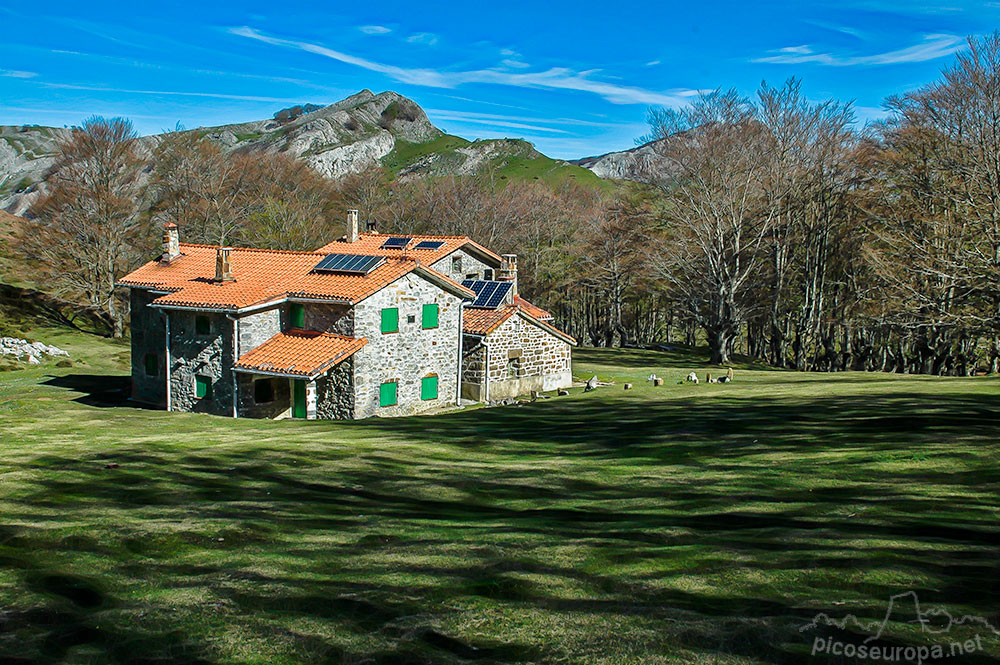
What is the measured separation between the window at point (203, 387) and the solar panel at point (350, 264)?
6.34 m

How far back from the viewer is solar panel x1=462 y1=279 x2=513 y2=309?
114ft

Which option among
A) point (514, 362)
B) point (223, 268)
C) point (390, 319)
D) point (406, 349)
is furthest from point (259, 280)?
point (514, 362)

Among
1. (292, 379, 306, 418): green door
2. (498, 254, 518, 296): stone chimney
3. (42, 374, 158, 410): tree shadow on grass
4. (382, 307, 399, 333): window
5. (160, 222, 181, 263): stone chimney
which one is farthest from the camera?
(498, 254, 518, 296): stone chimney

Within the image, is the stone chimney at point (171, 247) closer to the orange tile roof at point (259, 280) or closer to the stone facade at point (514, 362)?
the orange tile roof at point (259, 280)

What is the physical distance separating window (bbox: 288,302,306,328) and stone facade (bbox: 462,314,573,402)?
281 inches

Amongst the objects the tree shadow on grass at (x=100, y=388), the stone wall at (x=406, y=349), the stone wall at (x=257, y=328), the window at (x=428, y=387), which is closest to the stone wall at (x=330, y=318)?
the stone wall at (x=406, y=349)

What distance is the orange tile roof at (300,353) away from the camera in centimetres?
2736

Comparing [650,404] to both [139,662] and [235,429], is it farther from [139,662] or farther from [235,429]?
[139,662]

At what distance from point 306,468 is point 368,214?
219 feet

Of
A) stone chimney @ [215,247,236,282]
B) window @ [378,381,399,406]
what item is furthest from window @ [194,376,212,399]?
window @ [378,381,399,406]

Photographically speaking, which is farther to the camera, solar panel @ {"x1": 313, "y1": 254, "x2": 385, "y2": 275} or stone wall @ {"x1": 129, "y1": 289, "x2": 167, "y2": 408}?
stone wall @ {"x1": 129, "y1": 289, "x2": 167, "y2": 408}

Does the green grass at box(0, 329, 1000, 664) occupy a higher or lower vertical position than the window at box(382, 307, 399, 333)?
lower

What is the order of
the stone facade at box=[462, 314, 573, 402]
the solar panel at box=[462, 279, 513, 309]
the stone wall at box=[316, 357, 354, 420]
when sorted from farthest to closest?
the solar panel at box=[462, 279, 513, 309], the stone facade at box=[462, 314, 573, 402], the stone wall at box=[316, 357, 354, 420]

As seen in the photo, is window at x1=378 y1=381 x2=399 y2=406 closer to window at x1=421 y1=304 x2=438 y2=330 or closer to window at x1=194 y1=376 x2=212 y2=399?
window at x1=421 y1=304 x2=438 y2=330
